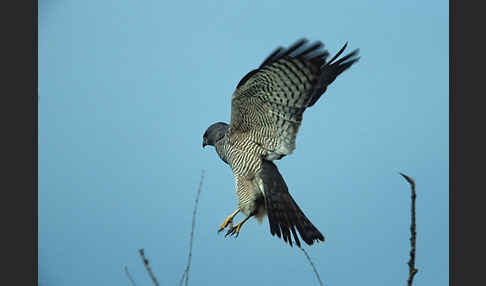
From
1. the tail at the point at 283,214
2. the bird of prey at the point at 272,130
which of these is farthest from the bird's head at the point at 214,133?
the tail at the point at 283,214

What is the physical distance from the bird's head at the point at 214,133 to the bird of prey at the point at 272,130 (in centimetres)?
17

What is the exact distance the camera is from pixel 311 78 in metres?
1.82

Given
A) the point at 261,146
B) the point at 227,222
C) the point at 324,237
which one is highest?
the point at 261,146

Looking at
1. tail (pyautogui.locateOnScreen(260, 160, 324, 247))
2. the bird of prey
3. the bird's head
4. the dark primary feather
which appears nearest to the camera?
the dark primary feather

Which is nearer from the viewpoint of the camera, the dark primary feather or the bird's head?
the dark primary feather

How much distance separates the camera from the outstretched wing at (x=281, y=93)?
1.74 m

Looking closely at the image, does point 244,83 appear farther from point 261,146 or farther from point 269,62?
point 261,146

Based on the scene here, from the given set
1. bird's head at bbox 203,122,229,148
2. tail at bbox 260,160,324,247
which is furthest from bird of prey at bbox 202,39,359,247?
bird's head at bbox 203,122,229,148

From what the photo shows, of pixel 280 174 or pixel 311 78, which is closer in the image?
pixel 311 78

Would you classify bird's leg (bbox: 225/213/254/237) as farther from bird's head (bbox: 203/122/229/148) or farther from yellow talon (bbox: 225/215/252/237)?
bird's head (bbox: 203/122/229/148)

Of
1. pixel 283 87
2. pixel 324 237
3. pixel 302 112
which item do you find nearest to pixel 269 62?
pixel 283 87

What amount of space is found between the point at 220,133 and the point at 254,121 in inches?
15.5

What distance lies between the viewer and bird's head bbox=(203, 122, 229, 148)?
250cm

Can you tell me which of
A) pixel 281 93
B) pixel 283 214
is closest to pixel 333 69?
pixel 281 93
